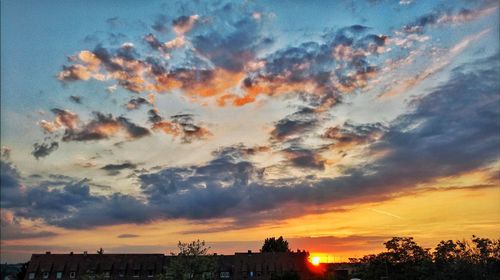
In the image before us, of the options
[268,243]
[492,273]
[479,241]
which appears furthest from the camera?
[268,243]

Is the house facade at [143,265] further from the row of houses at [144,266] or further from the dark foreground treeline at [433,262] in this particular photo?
the dark foreground treeline at [433,262]

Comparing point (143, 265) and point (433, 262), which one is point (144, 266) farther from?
point (433, 262)

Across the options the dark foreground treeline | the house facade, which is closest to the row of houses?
the house facade

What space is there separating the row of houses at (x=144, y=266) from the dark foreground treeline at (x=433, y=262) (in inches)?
656

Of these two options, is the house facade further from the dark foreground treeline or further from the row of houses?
the dark foreground treeline

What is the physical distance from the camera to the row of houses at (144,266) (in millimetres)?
104963

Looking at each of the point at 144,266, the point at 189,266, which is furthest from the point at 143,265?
the point at 189,266

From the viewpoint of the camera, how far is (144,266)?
107500 millimetres

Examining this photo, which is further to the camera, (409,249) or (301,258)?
(301,258)

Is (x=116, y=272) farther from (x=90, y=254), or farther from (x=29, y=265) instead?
(x=29, y=265)

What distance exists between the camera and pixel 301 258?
111m

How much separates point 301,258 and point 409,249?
99.7 ft

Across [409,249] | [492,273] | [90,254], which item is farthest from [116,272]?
[492,273]

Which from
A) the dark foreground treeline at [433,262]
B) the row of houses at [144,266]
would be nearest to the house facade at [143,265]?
the row of houses at [144,266]
